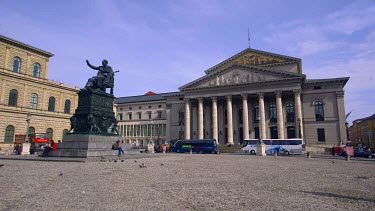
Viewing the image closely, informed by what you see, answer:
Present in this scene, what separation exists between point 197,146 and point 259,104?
1515cm

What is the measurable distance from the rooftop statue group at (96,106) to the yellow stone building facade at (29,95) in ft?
97.8

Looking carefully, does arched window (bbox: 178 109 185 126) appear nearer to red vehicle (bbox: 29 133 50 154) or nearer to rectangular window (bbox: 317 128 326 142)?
red vehicle (bbox: 29 133 50 154)

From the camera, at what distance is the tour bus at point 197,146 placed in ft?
151

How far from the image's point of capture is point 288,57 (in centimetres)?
5553

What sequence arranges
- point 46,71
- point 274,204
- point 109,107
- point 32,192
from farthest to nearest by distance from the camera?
point 46,71 < point 109,107 < point 32,192 < point 274,204

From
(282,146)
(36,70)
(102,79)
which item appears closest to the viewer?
(102,79)

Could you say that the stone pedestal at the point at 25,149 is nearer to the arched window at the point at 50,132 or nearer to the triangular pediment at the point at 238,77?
the arched window at the point at 50,132

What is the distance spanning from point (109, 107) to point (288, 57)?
46.3m

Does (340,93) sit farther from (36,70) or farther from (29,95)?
(36,70)

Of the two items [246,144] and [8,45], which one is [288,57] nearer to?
[246,144]

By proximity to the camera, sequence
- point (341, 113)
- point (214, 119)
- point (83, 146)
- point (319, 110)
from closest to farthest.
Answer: point (83, 146) → point (341, 113) → point (319, 110) → point (214, 119)

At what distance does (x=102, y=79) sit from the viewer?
20.8 metres

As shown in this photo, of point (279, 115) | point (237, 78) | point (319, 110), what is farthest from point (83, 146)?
point (319, 110)

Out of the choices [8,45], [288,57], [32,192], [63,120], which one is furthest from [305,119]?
[8,45]
